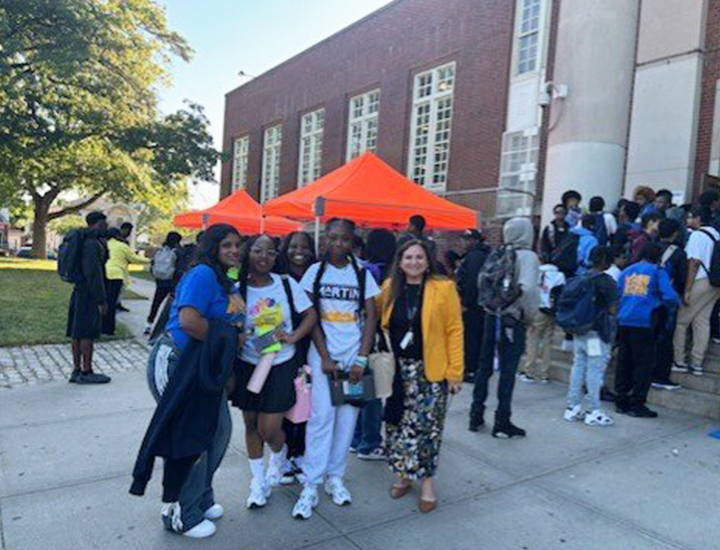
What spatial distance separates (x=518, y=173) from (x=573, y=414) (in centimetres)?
1006

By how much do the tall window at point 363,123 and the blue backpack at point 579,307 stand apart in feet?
48.8

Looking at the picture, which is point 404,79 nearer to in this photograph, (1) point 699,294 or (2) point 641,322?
(1) point 699,294

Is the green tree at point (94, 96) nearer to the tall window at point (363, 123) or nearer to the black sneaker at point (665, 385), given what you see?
the tall window at point (363, 123)

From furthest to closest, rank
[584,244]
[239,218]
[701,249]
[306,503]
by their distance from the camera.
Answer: [239,218] < [584,244] < [701,249] < [306,503]

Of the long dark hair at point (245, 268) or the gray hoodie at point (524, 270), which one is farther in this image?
the gray hoodie at point (524, 270)

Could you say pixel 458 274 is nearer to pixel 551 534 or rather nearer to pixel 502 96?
pixel 551 534

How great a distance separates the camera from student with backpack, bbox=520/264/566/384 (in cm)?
715

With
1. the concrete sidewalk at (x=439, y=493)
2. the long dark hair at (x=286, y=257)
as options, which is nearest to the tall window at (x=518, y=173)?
the concrete sidewalk at (x=439, y=493)

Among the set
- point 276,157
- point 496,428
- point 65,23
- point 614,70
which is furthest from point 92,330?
point 276,157

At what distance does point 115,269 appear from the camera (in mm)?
8883

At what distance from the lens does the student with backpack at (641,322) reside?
577 centimetres

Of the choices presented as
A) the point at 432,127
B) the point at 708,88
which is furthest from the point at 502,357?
the point at 432,127

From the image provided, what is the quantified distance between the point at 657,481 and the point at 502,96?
41.4 ft

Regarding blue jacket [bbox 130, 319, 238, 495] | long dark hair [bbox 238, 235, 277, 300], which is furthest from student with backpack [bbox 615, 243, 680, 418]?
blue jacket [bbox 130, 319, 238, 495]
